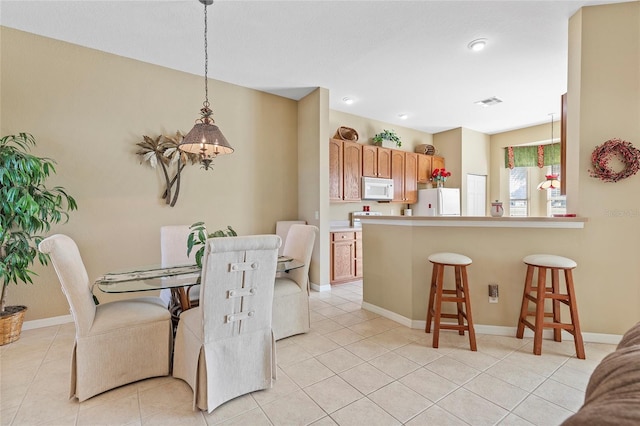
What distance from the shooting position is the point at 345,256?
4438mm

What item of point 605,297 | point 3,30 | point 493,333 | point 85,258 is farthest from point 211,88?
point 605,297

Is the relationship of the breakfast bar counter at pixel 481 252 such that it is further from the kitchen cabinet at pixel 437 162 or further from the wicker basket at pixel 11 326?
the kitchen cabinet at pixel 437 162

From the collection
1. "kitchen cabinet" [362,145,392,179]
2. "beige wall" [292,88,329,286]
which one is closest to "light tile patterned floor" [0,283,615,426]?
"beige wall" [292,88,329,286]

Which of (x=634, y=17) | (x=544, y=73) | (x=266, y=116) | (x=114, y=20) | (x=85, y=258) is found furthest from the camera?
(x=266, y=116)

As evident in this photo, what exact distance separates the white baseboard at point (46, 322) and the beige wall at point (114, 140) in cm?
5

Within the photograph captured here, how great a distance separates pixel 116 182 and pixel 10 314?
58.1 inches

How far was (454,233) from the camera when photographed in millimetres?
2635

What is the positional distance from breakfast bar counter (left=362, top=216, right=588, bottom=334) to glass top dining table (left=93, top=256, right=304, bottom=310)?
3.66 ft

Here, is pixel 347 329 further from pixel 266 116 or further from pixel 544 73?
pixel 544 73

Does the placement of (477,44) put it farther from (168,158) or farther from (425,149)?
(168,158)

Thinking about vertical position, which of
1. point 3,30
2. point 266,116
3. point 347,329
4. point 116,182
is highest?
point 3,30

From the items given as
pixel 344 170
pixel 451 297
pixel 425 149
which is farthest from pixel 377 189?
pixel 451 297

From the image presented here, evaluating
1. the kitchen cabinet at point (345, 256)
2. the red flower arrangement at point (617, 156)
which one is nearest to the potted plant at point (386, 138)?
the kitchen cabinet at point (345, 256)

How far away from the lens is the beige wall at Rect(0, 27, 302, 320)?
2.72 metres
